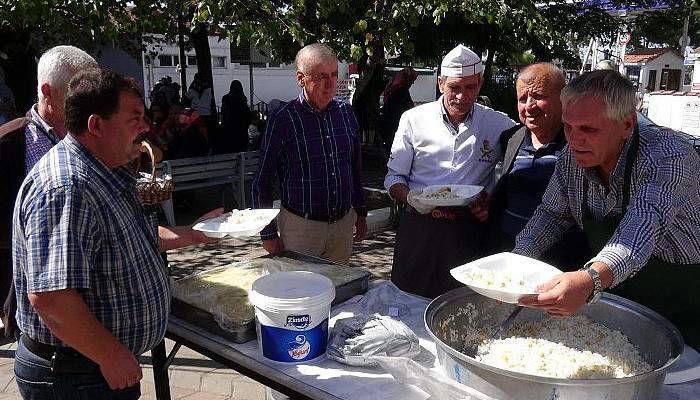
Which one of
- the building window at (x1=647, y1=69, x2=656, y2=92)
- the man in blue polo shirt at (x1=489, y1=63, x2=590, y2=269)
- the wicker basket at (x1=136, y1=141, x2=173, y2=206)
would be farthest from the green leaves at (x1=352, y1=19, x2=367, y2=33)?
the building window at (x1=647, y1=69, x2=656, y2=92)

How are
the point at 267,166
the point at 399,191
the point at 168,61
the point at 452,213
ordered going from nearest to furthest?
1. the point at 452,213
2. the point at 399,191
3. the point at 267,166
4. the point at 168,61

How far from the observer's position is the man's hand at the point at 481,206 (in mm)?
2553

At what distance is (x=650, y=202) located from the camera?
150 centimetres

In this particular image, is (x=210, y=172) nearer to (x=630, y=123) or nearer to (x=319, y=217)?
(x=319, y=217)

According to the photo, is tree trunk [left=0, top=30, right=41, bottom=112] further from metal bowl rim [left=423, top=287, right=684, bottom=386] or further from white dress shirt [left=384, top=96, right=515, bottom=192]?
metal bowl rim [left=423, top=287, right=684, bottom=386]

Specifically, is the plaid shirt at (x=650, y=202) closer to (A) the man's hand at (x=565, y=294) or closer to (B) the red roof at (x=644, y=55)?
(A) the man's hand at (x=565, y=294)

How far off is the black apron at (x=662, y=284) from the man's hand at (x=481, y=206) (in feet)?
2.67

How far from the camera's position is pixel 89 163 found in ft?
4.83

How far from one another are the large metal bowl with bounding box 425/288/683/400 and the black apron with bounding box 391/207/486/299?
95 centimetres

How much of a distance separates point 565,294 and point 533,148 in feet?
4.05

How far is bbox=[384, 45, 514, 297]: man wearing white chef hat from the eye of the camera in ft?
8.91

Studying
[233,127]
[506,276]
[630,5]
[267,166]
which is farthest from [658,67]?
[506,276]

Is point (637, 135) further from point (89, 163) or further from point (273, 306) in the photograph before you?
point (89, 163)

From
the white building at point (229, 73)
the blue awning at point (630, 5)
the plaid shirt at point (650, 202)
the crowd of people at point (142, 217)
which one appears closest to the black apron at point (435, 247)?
the crowd of people at point (142, 217)
